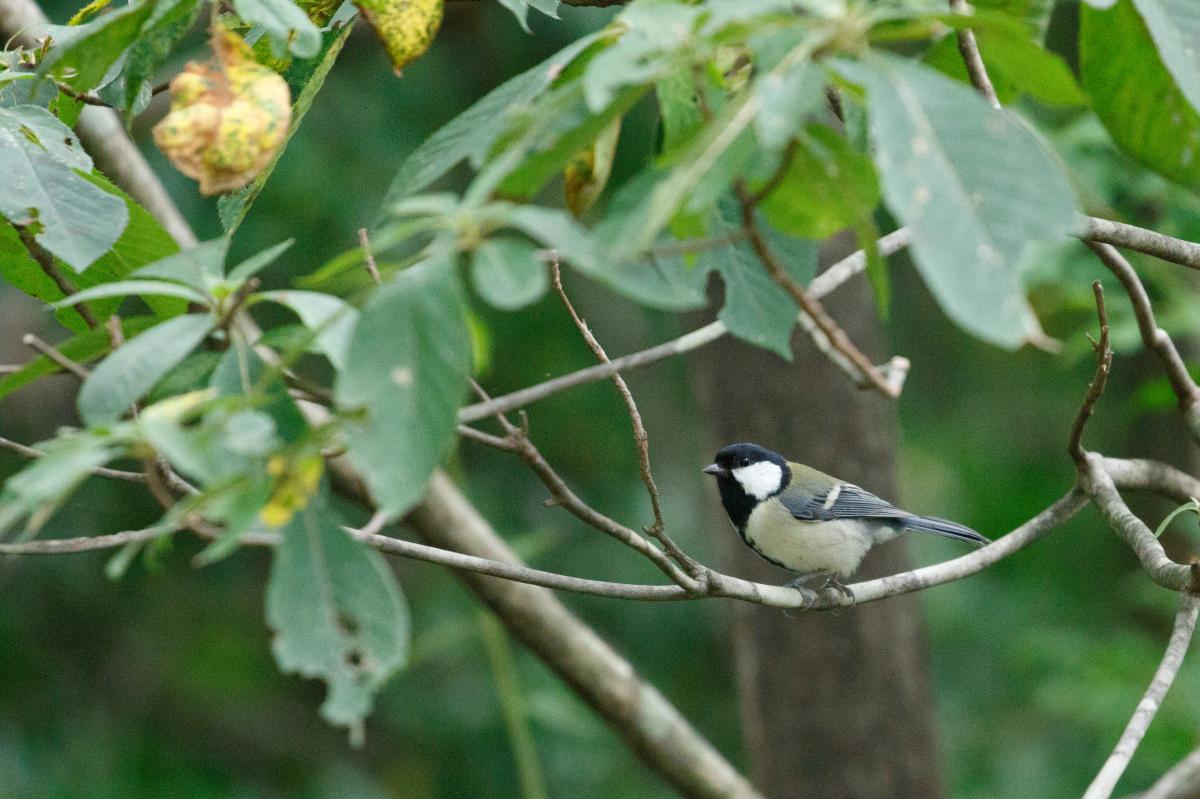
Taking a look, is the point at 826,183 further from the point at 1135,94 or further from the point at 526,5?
the point at 1135,94

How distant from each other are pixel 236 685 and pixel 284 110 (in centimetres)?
573

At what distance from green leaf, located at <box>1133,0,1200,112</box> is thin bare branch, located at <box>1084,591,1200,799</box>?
981 millimetres

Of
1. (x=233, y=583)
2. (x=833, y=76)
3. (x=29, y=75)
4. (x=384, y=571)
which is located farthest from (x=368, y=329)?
(x=233, y=583)

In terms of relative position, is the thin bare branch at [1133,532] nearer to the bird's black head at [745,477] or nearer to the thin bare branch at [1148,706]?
the thin bare branch at [1148,706]

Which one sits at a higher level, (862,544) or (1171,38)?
(1171,38)

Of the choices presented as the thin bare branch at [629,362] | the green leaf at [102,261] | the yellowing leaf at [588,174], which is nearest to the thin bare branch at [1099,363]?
the thin bare branch at [629,362]

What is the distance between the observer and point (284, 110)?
1.38 metres

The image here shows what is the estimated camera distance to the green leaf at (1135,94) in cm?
165

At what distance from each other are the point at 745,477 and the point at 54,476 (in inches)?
110

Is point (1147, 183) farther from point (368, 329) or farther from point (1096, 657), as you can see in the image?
point (368, 329)

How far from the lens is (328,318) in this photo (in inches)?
44.2

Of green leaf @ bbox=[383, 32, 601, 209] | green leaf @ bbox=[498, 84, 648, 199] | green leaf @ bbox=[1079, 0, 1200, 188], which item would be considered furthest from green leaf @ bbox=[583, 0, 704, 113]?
green leaf @ bbox=[1079, 0, 1200, 188]

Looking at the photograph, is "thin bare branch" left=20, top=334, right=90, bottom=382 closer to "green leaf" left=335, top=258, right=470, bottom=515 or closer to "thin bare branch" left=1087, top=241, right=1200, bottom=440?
"green leaf" left=335, top=258, right=470, bottom=515

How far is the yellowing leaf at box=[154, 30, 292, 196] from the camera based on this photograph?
1.36 metres
